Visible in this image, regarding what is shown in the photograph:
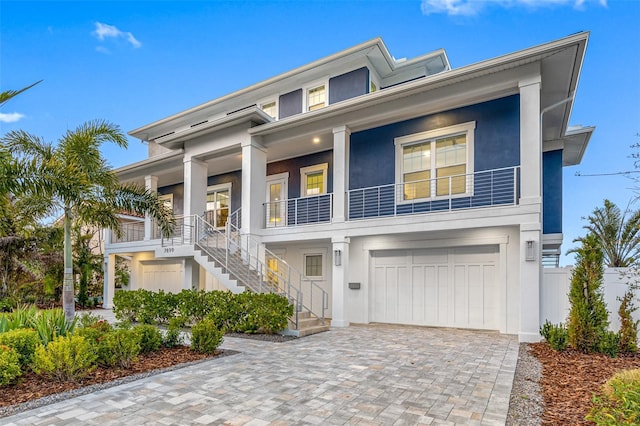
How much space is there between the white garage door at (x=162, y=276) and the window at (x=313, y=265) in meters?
6.28

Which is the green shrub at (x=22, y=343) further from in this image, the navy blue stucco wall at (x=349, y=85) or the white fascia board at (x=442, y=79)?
the navy blue stucco wall at (x=349, y=85)

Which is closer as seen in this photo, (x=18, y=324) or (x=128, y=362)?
(x=128, y=362)

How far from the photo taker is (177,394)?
4898 millimetres

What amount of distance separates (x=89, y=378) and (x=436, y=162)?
9.22 meters

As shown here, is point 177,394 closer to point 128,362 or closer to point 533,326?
point 128,362

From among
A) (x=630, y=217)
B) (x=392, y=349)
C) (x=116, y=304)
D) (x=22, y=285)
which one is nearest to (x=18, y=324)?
(x=116, y=304)

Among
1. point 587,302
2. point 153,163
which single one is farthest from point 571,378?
point 153,163

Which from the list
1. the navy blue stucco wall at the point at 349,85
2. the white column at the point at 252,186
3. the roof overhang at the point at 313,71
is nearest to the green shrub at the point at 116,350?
the white column at the point at 252,186

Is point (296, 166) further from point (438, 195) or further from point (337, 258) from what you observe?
point (438, 195)

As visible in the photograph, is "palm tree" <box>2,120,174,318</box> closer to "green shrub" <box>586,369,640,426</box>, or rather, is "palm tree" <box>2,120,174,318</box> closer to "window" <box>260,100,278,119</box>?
"window" <box>260,100,278,119</box>

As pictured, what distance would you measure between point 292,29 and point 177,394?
19.6 m

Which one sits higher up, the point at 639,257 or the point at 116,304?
the point at 639,257

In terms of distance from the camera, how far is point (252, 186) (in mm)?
12523

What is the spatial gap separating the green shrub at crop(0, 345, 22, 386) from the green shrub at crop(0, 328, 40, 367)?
34 centimetres
